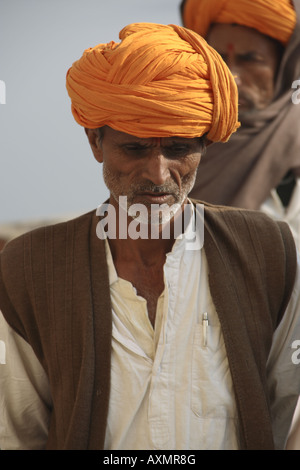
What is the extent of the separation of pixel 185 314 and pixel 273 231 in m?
0.33

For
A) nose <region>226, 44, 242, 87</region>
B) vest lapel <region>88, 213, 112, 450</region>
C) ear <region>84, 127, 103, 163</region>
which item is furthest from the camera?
nose <region>226, 44, 242, 87</region>

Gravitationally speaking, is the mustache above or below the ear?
below

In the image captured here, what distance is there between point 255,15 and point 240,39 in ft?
0.39

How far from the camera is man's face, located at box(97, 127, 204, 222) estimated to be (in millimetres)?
1871

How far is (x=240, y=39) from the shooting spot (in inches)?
132

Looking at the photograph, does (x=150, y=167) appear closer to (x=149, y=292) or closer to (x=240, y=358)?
(x=149, y=292)

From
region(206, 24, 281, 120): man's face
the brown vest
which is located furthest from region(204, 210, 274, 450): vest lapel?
region(206, 24, 281, 120): man's face

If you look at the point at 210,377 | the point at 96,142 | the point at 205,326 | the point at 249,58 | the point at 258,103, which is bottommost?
the point at 210,377

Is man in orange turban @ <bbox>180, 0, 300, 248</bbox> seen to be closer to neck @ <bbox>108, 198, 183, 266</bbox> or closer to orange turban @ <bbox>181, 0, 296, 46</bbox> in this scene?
orange turban @ <bbox>181, 0, 296, 46</bbox>

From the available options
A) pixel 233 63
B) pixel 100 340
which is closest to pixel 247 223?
pixel 100 340

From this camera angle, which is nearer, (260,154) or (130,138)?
(130,138)

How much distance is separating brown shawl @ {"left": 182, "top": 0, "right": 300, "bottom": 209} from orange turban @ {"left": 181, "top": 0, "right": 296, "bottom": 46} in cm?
5

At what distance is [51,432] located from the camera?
1.97 meters

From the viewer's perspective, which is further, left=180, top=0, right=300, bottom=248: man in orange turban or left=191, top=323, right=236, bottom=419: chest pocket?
left=180, top=0, right=300, bottom=248: man in orange turban
